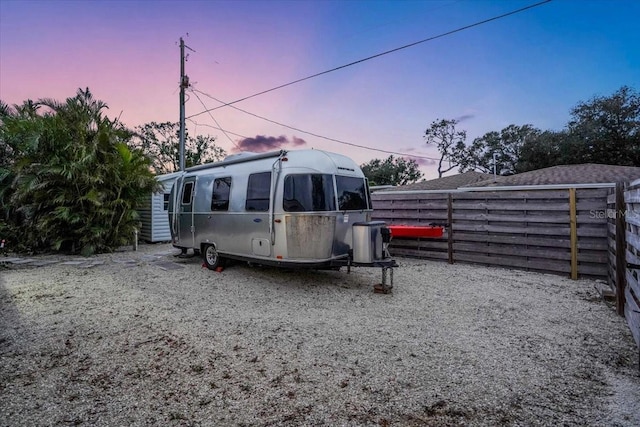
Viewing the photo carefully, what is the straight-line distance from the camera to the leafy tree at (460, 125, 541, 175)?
86.4 ft

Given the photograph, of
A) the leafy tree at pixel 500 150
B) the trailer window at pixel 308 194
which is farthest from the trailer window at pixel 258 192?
the leafy tree at pixel 500 150

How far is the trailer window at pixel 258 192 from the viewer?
5.82 m

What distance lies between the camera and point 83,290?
5.82 m

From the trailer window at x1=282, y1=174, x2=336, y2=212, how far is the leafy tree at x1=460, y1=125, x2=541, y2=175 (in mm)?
22965

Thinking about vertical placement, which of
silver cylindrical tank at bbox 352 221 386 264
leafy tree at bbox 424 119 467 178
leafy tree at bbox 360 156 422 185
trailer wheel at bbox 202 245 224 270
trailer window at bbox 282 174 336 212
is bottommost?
trailer wheel at bbox 202 245 224 270

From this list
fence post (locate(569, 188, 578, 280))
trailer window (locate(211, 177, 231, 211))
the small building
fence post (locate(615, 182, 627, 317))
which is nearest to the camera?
fence post (locate(615, 182, 627, 317))

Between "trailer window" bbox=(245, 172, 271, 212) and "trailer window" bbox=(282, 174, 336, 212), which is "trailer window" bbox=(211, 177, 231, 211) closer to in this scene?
"trailer window" bbox=(245, 172, 271, 212)

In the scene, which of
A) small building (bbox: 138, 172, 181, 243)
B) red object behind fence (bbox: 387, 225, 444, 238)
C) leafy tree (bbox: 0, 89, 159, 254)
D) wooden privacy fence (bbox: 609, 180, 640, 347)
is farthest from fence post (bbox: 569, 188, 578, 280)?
small building (bbox: 138, 172, 181, 243)

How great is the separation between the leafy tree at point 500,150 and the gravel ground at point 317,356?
23.2 meters

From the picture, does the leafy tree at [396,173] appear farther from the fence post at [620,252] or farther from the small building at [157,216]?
the fence post at [620,252]

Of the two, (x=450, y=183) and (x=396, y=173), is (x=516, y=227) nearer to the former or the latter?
(x=450, y=183)

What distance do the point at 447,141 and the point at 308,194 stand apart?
31.0 m

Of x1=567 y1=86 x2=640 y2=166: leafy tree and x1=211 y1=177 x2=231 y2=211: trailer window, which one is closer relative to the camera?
x1=211 y1=177 x2=231 y2=211: trailer window

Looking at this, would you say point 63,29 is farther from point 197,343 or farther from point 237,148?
point 237,148
